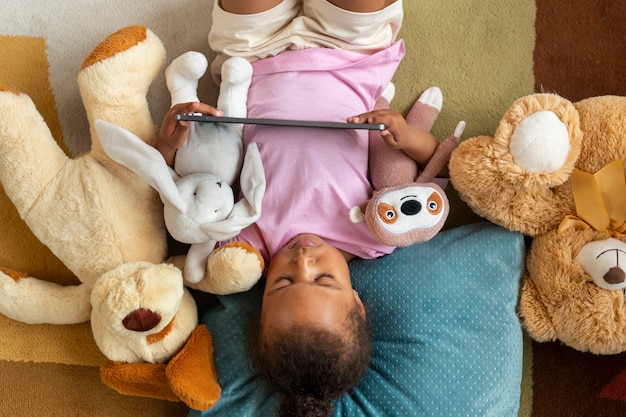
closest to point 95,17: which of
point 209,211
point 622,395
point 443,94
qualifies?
point 209,211

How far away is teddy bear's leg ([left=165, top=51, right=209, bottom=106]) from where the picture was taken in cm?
97

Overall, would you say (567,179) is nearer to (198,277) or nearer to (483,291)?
(483,291)

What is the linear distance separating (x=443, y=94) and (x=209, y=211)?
546 mm

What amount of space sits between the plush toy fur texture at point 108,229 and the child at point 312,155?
99mm

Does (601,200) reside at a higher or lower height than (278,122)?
lower

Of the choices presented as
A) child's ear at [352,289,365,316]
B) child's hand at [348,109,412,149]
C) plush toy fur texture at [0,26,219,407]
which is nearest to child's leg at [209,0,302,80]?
plush toy fur texture at [0,26,219,407]

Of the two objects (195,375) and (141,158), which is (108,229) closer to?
(141,158)

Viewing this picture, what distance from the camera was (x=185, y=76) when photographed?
986 mm

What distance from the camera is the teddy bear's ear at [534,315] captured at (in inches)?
37.3

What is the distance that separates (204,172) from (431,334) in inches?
17.9

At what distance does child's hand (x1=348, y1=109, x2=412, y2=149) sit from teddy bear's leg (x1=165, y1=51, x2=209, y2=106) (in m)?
0.28

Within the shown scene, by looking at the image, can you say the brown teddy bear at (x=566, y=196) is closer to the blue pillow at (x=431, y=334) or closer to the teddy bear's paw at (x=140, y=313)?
the blue pillow at (x=431, y=334)

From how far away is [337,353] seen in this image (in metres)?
0.84

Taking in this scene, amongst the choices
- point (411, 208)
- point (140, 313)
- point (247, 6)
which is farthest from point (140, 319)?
point (247, 6)
